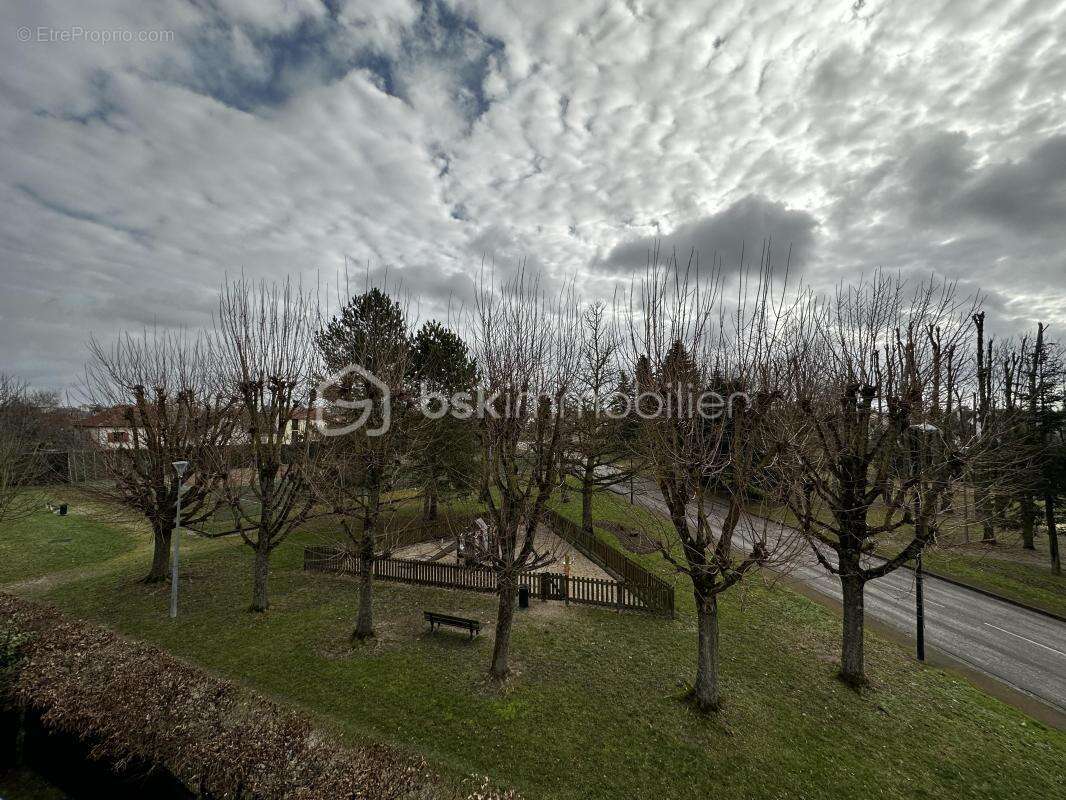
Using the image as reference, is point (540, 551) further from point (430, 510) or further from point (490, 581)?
point (430, 510)

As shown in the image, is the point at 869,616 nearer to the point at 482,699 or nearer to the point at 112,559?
the point at 482,699

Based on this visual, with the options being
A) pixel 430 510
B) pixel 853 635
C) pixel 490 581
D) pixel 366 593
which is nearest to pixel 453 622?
pixel 366 593

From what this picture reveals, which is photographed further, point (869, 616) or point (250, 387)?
point (869, 616)

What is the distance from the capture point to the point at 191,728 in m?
5.48

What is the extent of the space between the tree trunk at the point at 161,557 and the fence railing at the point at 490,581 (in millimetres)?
4520

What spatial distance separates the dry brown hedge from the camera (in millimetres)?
4688

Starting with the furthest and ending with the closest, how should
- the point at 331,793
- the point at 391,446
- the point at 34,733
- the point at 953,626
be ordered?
1. the point at 953,626
2. the point at 391,446
3. the point at 34,733
4. the point at 331,793

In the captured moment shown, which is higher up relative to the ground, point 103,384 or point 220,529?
point 103,384

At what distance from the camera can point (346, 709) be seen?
8.29 m

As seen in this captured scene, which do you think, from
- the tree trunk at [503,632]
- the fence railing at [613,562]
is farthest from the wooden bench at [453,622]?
the fence railing at [613,562]

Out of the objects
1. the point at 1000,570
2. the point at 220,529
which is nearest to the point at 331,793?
the point at 220,529

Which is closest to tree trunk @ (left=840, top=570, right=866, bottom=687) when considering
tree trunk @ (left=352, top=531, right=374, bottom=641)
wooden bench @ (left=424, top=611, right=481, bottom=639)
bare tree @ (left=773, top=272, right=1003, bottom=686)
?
bare tree @ (left=773, top=272, right=1003, bottom=686)

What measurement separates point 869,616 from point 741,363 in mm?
11870

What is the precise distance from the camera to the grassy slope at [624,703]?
22.9ft
